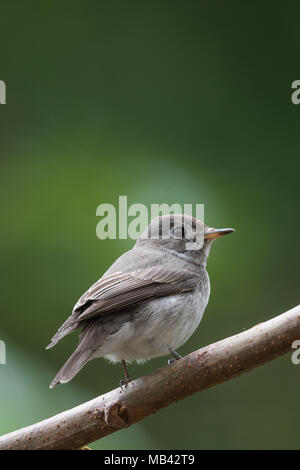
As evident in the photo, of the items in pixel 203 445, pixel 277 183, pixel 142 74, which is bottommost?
pixel 203 445

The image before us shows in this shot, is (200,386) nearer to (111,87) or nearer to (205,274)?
(205,274)

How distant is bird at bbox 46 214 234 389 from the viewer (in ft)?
8.95

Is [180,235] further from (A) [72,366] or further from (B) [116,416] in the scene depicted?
(B) [116,416]

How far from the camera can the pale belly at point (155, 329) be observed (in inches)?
112

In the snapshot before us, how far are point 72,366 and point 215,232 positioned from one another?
1015 mm

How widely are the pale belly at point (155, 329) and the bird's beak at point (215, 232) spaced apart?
339 mm

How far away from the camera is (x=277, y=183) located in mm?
3922

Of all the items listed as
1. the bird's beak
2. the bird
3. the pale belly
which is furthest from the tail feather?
the bird's beak

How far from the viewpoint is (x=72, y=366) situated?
101 inches

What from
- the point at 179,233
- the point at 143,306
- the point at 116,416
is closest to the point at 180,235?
the point at 179,233

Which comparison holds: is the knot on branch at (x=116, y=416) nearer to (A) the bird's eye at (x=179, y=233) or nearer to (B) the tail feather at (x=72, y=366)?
(B) the tail feather at (x=72, y=366)

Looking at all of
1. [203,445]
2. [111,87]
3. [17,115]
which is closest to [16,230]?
[17,115]

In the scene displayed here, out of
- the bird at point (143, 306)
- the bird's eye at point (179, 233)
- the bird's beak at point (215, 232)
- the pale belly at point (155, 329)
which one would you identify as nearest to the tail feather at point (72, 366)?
the bird at point (143, 306)

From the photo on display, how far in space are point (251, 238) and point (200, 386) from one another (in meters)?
1.34
